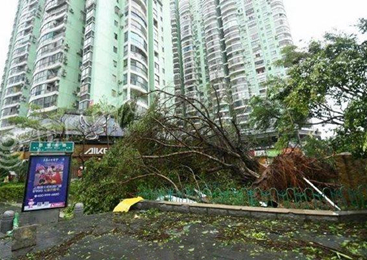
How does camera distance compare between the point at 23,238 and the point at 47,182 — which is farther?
the point at 47,182

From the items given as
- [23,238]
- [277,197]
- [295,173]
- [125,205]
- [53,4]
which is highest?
[53,4]

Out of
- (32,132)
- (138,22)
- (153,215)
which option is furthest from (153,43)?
(153,215)

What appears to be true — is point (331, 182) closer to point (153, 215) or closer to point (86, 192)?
point (153, 215)

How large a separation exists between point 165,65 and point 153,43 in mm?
4643

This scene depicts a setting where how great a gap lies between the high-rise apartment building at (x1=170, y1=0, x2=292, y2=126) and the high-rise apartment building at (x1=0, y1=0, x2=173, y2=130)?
41.4 feet

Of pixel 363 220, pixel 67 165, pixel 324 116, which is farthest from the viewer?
pixel 324 116

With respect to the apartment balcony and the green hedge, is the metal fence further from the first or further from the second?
the apartment balcony

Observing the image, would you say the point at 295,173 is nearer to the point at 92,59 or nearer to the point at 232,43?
the point at 92,59

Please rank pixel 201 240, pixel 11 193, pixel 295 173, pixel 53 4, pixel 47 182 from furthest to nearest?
pixel 53 4, pixel 11 193, pixel 295 173, pixel 47 182, pixel 201 240

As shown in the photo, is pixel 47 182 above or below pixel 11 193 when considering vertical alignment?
above

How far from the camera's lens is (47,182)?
20.4 ft

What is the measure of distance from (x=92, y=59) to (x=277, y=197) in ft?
113

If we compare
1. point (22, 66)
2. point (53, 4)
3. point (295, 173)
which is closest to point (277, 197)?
point (295, 173)

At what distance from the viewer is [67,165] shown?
6590mm
